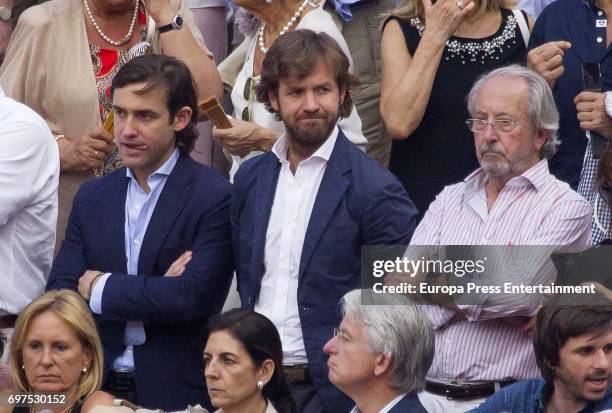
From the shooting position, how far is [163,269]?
691 centimetres

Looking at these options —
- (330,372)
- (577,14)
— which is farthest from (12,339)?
(577,14)

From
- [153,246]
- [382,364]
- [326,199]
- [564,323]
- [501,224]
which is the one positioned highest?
[501,224]

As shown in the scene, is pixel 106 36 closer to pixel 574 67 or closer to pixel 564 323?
pixel 574 67

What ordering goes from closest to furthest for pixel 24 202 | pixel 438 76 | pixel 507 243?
pixel 507 243 → pixel 24 202 → pixel 438 76

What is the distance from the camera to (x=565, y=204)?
6363 mm

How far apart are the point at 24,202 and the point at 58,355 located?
2.51 ft

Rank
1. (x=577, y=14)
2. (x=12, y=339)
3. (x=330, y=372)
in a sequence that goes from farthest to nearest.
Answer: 1. (x=577, y=14)
2. (x=12, y=339)
3. (x=330, y=372)

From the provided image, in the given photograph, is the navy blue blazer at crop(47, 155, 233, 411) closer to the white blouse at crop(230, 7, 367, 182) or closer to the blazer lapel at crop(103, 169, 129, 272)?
the blazer lapel at crop(103, 169, 129, 272)

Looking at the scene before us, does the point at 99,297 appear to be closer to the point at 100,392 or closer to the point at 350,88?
the point at 100,392

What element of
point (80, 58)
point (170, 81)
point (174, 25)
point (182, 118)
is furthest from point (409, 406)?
point (80, 58)

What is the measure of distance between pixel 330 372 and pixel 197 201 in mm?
1110

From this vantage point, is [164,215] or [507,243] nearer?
[507,243]

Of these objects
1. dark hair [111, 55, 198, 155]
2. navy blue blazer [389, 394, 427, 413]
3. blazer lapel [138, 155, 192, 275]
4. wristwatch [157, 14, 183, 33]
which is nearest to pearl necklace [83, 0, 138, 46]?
wristwatch [157, 14, 183, 33]

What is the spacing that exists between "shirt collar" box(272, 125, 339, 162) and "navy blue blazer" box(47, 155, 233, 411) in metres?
0.31
